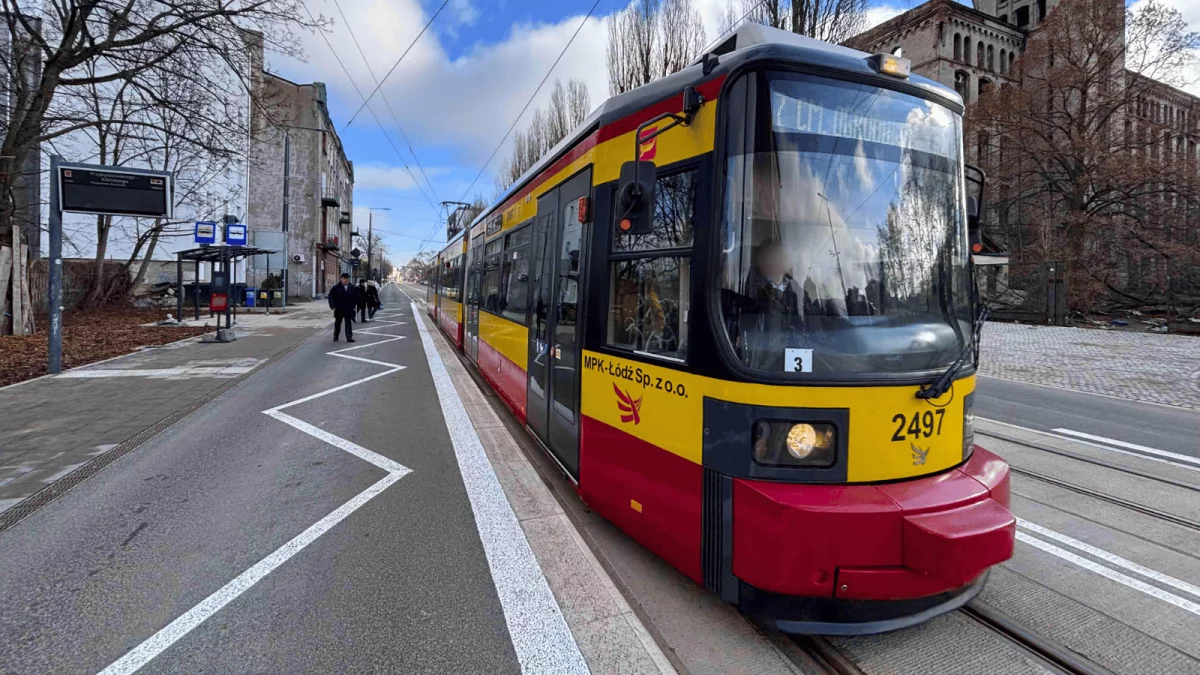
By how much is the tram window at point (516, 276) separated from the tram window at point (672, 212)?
2814 millimetres

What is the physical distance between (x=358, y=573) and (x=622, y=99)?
344 centimetres

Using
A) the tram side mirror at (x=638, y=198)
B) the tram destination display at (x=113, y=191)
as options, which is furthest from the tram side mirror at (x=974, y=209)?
the tram destination display at (x=113, y=191)

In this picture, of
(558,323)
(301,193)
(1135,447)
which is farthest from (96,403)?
(301,193)

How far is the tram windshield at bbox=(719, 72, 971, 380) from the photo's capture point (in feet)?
8.96

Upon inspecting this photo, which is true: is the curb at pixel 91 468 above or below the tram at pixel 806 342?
below

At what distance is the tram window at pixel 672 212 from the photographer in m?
3.04

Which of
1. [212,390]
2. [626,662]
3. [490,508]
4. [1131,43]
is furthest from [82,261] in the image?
[1131,43]

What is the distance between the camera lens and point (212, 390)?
8.96 meters

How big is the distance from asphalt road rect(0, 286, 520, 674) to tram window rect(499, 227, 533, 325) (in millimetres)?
1714

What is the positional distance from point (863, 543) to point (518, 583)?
6.16ft

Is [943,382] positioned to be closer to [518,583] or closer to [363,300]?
[518,583]

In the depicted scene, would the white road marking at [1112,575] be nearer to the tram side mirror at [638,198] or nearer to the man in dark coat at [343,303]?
the tram side mirror at [638,198]

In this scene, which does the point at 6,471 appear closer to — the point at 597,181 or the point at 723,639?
the point at 597,181

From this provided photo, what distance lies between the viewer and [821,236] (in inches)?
110
